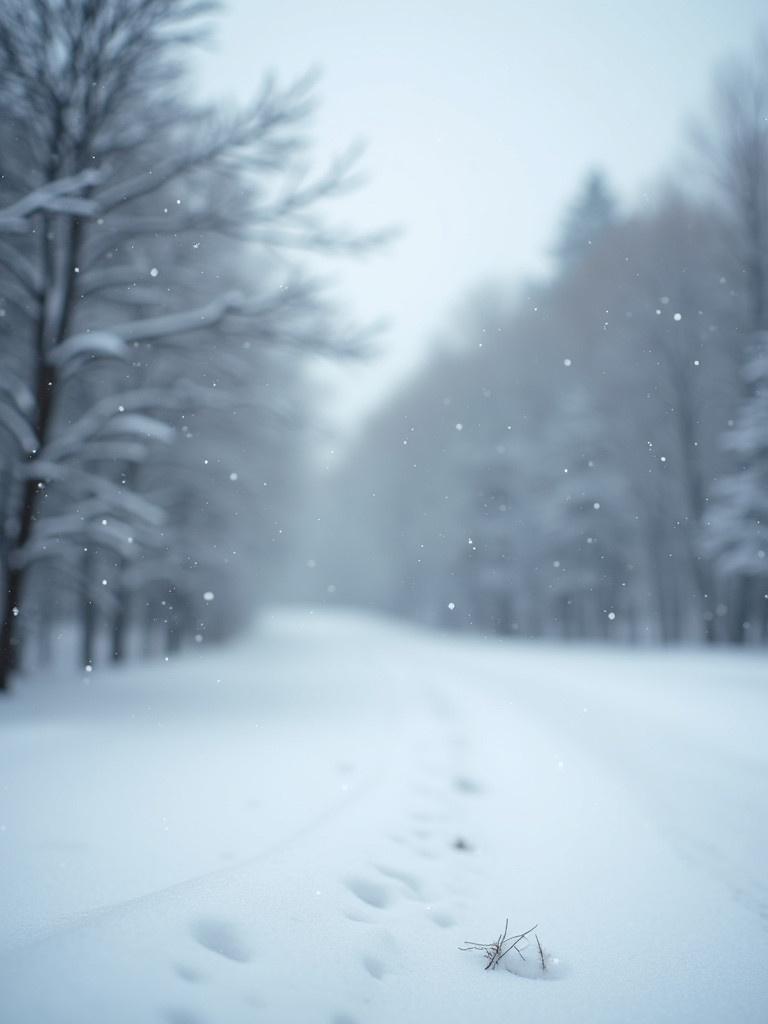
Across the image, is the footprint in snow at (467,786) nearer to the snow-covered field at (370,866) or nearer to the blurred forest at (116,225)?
the snow-covered field at (370,866)

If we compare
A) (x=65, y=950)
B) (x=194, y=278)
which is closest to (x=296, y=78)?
(x=194, y=278)

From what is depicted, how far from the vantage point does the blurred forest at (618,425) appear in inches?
566

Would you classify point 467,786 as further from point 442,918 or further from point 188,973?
point 188,973

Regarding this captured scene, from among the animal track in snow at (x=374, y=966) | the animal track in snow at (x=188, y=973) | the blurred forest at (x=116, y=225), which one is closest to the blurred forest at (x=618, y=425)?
the blurred forest at (x=116, y=225)

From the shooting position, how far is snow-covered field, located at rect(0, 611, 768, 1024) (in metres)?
2.10

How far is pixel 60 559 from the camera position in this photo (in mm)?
7434

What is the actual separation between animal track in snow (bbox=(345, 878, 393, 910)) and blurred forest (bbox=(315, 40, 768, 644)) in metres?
12.8

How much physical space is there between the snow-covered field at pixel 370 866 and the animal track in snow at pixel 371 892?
0.02 meters

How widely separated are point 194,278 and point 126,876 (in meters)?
8.61

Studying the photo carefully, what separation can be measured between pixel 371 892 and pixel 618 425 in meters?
19.3

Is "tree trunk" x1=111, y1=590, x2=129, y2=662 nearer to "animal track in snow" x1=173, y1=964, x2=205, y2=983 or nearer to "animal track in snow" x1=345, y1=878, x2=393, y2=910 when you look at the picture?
"animal track in snow" x1=345, y1=878, x2=393, y2=910

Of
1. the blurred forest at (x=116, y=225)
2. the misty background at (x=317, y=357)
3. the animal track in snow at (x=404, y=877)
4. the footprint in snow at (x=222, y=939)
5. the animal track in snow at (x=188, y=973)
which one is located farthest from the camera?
the misty background at (x=317, y=357)

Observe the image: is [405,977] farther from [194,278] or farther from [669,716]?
[194,278]

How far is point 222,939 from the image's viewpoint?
2285 millimetres
